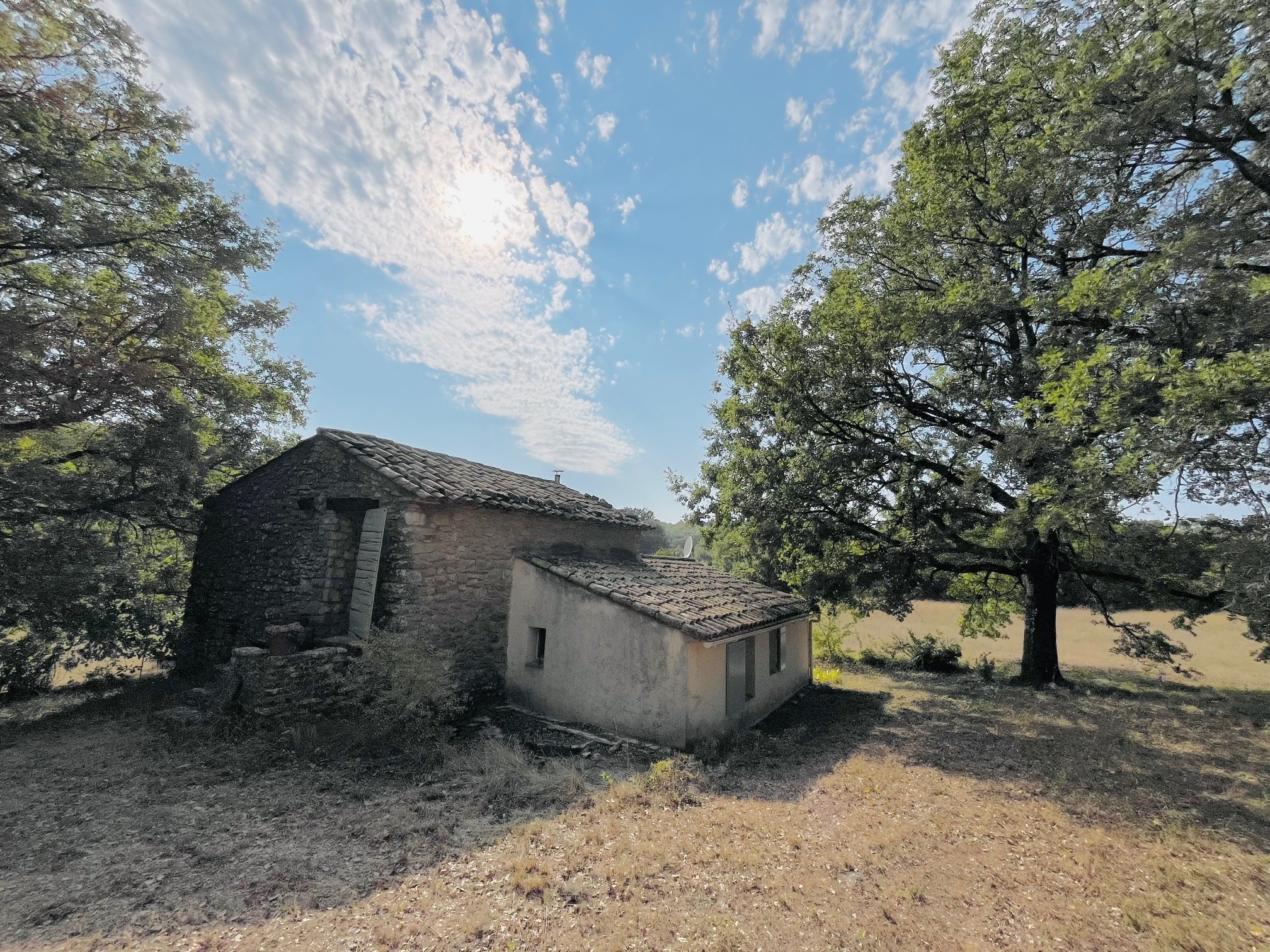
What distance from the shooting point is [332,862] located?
16.2ft

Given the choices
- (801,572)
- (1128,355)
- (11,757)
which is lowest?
(11,757)

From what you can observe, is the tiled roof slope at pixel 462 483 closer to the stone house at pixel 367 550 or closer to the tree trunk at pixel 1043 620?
the stone house at pixel 367 550

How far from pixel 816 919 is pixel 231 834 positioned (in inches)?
231

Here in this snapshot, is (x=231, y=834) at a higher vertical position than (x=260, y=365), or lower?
lower

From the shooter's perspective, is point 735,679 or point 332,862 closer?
point 332,862

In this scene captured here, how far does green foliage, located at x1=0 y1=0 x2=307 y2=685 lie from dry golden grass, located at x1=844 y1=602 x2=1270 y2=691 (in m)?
21.1

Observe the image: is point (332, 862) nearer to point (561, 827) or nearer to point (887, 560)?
point (561, 827)

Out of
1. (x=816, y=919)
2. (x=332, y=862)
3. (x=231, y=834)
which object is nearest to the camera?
(x=816, y=919)

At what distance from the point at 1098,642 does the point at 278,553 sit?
111 feet

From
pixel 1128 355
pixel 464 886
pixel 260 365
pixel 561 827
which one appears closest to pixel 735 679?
pixel 561 827

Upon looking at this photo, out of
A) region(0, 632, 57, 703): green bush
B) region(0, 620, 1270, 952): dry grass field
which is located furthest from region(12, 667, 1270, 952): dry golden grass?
region(0, 632, 57, 703): green bush

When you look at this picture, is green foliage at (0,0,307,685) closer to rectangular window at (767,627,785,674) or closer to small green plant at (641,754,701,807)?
small green plant at (641,754,701,807)

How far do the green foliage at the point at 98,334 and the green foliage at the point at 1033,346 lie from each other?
42.5 feet

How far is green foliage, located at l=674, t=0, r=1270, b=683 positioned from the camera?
7562 mm
